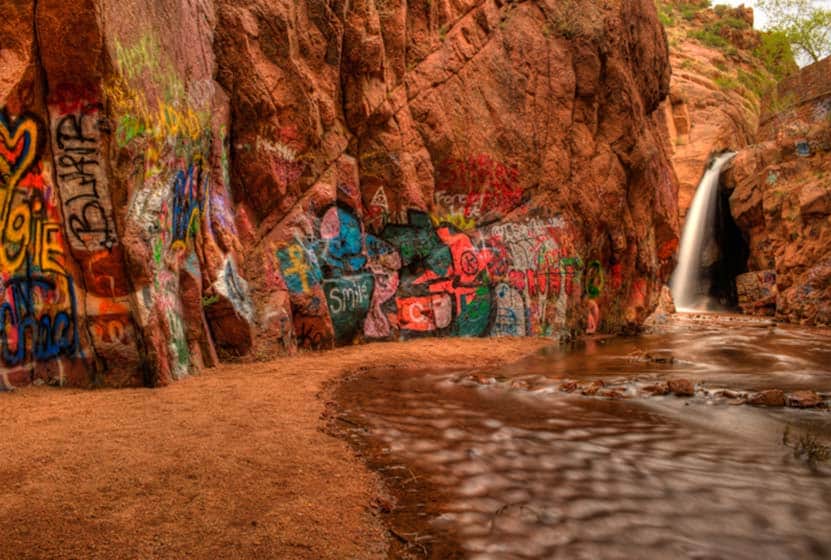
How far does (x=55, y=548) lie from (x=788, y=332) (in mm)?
16443

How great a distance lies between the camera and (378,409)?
5141 millimetres

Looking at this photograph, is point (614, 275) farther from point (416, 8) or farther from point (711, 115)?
point (711, 115)

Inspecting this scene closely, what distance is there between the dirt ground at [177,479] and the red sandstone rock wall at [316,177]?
1.22 metres

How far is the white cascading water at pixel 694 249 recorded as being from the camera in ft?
84.7

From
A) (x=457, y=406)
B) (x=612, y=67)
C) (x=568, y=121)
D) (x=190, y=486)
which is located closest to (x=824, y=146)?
(x=612, y=67)

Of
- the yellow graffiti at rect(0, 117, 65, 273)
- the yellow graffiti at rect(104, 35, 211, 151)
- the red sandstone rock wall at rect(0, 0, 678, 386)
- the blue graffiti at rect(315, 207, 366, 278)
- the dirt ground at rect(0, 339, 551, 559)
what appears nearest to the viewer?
the dirt ground at rect(0, 339, 551, 559)

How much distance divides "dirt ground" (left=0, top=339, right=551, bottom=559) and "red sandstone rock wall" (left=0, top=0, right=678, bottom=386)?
1.22 m

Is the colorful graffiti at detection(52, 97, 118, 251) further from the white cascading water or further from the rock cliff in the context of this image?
the rock cliff

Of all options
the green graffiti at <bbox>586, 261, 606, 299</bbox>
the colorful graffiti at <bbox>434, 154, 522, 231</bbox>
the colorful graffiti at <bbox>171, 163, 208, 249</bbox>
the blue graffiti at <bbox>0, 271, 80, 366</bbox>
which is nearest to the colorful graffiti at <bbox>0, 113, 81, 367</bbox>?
the blue graffiti at <bbox>0, 271, 80, 366</bbox>

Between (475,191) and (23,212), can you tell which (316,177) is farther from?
(23,212)

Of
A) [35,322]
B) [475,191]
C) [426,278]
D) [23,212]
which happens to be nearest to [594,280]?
[475,191]

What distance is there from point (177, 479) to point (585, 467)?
2.59 m

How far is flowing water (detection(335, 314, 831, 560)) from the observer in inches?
105

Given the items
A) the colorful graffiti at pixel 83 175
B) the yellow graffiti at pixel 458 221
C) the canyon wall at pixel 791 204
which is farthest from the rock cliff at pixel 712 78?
the colorful graffiti at pixel 83 175
